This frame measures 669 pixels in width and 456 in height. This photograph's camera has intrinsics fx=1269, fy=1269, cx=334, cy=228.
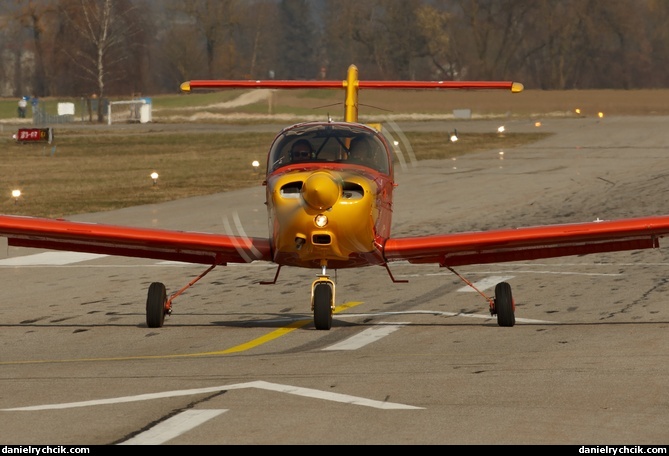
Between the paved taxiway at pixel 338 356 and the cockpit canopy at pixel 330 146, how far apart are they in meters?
0.99

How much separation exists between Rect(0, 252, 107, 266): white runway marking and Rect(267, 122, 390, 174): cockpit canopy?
24.4 feet

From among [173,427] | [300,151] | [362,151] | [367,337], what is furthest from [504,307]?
[173,427]

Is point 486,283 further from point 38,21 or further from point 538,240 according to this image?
point 38,21

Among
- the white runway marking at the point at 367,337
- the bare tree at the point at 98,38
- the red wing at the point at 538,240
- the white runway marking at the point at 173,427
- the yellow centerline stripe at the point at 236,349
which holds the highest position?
the bare tree at the point at 98,38

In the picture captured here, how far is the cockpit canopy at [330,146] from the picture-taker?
13.8 metres

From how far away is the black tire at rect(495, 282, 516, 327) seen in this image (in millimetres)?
13617

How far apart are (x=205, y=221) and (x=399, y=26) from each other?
124462mm

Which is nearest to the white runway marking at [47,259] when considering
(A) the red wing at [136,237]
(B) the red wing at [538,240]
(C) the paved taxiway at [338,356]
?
(C) the paved taxiway at [338,356]

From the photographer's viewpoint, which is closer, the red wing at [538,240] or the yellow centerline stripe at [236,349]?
the yellow centerline stripe at [236,349]

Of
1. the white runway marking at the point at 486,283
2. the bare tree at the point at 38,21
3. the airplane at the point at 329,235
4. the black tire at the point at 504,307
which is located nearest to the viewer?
the airplane at the point at 329,235

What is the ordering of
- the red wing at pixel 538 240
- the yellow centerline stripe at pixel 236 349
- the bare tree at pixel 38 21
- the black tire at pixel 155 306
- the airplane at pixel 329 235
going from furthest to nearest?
the bare tree at pixel 38 21 < the black tire at pixel 155 306 < the red wing at pixel 538 240 < the airplane at pixel 329 235 < the yellow centerline stripe at pixel 236 349

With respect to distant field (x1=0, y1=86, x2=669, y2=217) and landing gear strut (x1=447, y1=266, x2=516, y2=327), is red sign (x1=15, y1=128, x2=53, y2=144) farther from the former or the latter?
landing gear strut (x1=447, y1=266, x2=516, y2=327)

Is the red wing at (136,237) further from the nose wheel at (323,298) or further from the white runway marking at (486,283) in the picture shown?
the white runway marking at (486,283)

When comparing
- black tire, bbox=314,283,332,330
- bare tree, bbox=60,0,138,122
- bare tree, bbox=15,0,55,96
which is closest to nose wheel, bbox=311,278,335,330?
black tire, bbox=314,283,332,330
